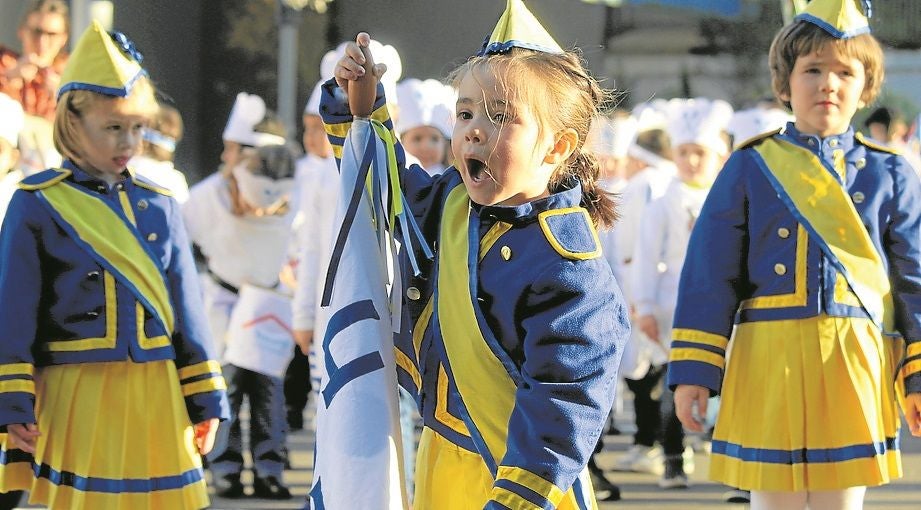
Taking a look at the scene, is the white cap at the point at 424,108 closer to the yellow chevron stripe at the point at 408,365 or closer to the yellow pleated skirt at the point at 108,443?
Result: the yellow pleated skirt at the point at 108,443

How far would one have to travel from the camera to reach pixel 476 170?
9.81ft

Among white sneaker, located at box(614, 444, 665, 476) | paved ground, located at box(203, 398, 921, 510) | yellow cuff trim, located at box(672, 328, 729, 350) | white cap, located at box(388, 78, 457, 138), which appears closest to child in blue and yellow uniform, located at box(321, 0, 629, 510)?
yellow cuff trim, located at box(672, 328, 729, 350)

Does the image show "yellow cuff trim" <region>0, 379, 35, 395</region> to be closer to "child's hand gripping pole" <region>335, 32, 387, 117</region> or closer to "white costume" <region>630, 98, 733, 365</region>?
"child's hand gripping pole" <region>335, 32, 387, 117</region>

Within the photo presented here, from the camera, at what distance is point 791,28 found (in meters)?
4.69

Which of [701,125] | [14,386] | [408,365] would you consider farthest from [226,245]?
[408,365]

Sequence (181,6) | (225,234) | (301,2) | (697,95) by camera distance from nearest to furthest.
A: (225,234) < (181,6) < (301,2) < (697,95)

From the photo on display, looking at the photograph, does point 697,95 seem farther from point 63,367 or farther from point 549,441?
point 549,441

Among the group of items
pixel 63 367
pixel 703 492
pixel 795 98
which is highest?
pixel 795 98

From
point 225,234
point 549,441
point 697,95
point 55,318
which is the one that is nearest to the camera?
point 549,441

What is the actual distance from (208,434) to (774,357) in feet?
5.71

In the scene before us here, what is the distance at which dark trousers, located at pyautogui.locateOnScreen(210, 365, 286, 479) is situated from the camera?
7.56 metres

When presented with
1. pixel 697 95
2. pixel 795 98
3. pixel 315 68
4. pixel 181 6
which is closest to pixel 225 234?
pixel 795 98

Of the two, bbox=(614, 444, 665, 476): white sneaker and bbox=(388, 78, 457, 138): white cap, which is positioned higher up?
bbox=(388, 78, 457, 138): white cap

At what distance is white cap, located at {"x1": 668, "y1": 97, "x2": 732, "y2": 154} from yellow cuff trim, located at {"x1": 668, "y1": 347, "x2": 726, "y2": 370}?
4475 mm
